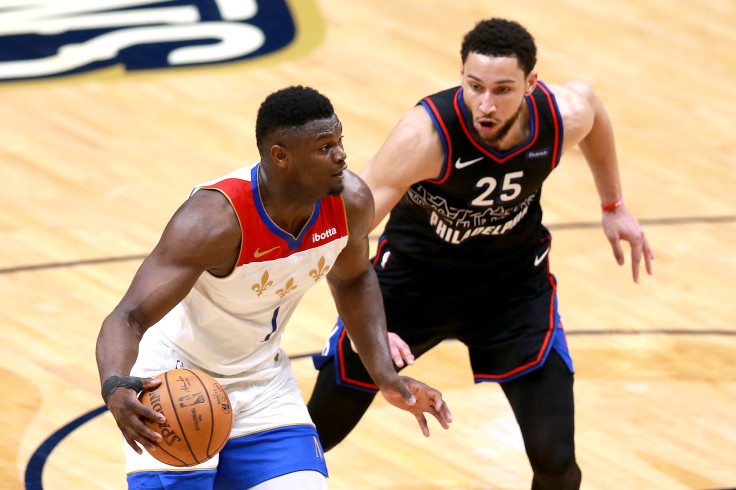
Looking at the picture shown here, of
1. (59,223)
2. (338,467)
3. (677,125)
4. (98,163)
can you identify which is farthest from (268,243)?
(677,125)

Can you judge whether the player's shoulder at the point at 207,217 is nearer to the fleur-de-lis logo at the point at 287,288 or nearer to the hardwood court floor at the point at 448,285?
the fleur-de-lis logo at the point at 287,288

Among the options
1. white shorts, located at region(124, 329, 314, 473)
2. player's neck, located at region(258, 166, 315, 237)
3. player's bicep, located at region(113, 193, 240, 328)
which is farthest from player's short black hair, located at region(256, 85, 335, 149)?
white shorts, located at region(124, 329, 314, 473)

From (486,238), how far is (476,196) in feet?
0.83

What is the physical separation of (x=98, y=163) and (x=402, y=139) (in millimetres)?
4383

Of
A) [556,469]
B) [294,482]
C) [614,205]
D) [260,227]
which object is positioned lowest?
[556,469]

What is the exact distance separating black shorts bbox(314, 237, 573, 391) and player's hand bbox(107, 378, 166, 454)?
1.82m

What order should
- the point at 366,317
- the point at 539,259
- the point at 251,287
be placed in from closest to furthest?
the point at 251,287
the point at 366,317
the point at 539,259

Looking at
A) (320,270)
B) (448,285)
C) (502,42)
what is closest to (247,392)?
(320,270)

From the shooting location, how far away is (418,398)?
14.8 ft

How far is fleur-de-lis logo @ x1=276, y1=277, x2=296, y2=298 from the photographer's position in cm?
443

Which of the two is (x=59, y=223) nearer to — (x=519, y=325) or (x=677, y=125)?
(x=519, y=325)

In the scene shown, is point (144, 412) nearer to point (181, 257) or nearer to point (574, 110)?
point (181, 257)

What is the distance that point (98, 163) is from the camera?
897 cm

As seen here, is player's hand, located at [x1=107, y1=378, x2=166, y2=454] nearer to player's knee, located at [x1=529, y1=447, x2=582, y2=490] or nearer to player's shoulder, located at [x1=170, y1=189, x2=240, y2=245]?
player's shoulder, located at [x1=170, y1=189, x2=240, y2=245]
